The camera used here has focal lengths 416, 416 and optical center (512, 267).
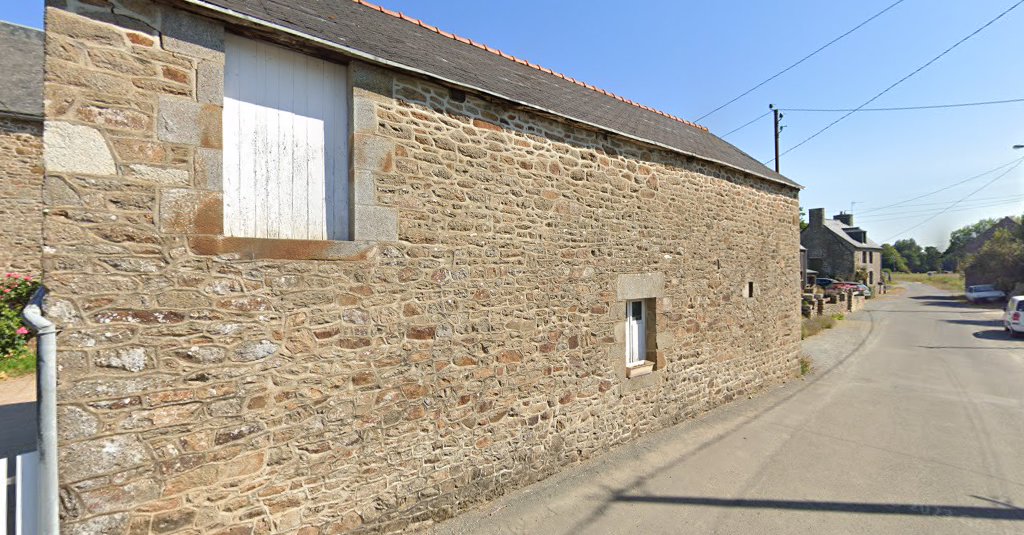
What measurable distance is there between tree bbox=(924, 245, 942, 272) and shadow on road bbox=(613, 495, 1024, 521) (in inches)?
3929

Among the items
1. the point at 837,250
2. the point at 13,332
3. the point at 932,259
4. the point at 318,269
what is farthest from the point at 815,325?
the point at 932,259

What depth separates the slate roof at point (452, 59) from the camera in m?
3.54

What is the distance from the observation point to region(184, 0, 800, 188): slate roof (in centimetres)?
354

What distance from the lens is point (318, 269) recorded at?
3.31 metres

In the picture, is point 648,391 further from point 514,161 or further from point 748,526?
point 514,161

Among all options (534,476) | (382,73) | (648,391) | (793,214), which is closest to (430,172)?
(382,73)

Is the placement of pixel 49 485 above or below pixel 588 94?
below

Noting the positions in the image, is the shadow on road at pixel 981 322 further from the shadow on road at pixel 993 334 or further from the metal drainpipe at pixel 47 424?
the metal drainpipe at pixel 47 424

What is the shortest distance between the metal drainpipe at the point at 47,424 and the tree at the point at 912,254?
10949cm

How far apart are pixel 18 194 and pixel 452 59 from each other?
10.3 m

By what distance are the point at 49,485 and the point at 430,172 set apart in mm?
3244

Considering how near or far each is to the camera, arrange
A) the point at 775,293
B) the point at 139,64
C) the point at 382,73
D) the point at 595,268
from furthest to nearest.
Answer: the point at 775,293 < the point at 595,268 < the point at 382,73 < the point at 139,64

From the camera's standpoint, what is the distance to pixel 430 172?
3.90 metres

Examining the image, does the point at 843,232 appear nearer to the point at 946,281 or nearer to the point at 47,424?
the point at 946,281
